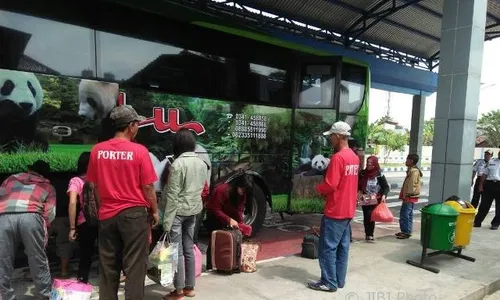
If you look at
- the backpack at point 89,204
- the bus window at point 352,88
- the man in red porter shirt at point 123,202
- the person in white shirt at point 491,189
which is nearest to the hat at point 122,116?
the man in red porter shirt at point 123,202

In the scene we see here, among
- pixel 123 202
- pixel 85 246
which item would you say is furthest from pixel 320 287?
pixel 85 246

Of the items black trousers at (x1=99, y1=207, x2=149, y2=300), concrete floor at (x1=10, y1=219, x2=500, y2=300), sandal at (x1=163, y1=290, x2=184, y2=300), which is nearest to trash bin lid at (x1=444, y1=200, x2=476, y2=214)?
concrete floor at (x1=10, y1=219, x2=500, y2=300)

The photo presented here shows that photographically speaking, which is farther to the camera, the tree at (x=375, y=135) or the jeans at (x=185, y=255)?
the tree at (x=375, y=135)

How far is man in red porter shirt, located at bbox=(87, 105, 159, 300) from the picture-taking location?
317 cm

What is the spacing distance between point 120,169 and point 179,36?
3052 millimetres

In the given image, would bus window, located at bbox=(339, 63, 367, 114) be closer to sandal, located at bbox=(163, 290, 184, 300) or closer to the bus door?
the bus door

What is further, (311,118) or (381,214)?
(311,118)

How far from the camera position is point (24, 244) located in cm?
358

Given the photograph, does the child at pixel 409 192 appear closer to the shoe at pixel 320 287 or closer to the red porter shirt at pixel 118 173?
the shoe at pixel 320 287

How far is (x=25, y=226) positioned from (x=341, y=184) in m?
3.00

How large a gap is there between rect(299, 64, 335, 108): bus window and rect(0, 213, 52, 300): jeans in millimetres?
4797

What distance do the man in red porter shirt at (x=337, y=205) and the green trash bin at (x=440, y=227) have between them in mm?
1554

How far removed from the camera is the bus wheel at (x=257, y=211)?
22.1 ft

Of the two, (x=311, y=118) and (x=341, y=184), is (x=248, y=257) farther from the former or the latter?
(x=311, y=118)
